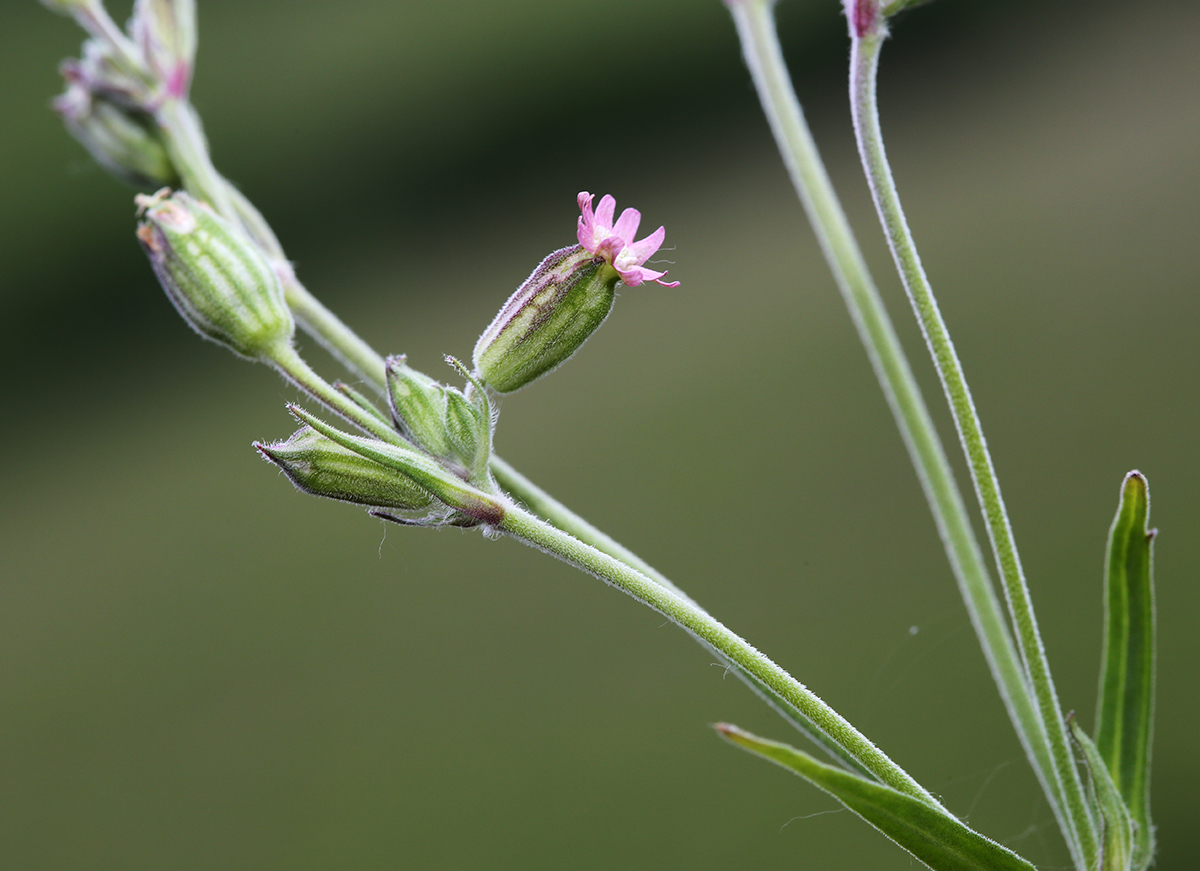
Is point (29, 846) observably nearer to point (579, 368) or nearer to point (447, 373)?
point (447, 373)

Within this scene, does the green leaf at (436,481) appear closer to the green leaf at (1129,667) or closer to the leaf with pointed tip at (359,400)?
the leaf with pointed tip at (359,400)

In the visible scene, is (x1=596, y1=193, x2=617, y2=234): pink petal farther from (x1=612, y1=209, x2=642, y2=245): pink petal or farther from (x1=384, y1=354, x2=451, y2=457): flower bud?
(x1=384, y1=354, x2=451, y2=457): flower bud

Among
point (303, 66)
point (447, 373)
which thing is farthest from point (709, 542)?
point (303, 66)

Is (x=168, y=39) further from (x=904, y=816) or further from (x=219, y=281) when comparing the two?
(x=904, y=816)

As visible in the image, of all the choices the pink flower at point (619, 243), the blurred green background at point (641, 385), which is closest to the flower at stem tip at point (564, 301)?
the pink flower at point (619, 243)

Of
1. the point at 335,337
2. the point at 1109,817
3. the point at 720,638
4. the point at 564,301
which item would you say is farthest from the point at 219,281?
the point at 1109,817

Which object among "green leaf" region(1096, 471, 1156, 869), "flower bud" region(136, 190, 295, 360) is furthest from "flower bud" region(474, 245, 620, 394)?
"green leaf" region(1096, 471, 1156, 869)
